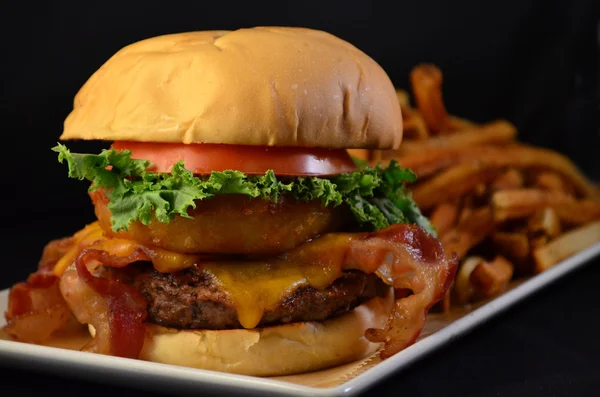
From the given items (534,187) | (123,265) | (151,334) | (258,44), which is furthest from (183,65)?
(534,187)

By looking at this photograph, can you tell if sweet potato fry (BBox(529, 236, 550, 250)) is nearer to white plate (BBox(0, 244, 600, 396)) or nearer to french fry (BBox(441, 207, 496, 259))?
french fry (BBox(441, 207, 496, 259))

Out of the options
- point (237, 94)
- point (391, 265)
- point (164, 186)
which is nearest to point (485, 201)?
point (391, 265)

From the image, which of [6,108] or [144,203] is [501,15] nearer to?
[6,108]

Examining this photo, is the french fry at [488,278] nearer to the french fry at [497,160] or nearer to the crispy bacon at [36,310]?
the french fry at [497,160]

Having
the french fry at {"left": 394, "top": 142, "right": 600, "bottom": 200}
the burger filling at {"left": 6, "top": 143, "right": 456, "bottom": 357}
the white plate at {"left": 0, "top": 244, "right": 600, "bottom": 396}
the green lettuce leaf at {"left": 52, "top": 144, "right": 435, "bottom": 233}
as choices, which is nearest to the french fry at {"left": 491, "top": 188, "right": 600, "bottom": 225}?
the french fry at {"left": 394, "top": 142, "right": 600, "bottom": 200}

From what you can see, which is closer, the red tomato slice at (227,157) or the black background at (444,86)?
the red tomato slice at (227,157)

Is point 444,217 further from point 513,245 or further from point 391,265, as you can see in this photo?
point 391,265

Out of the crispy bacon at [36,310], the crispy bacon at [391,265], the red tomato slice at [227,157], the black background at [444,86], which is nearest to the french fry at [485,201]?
the black background at [444,86]
